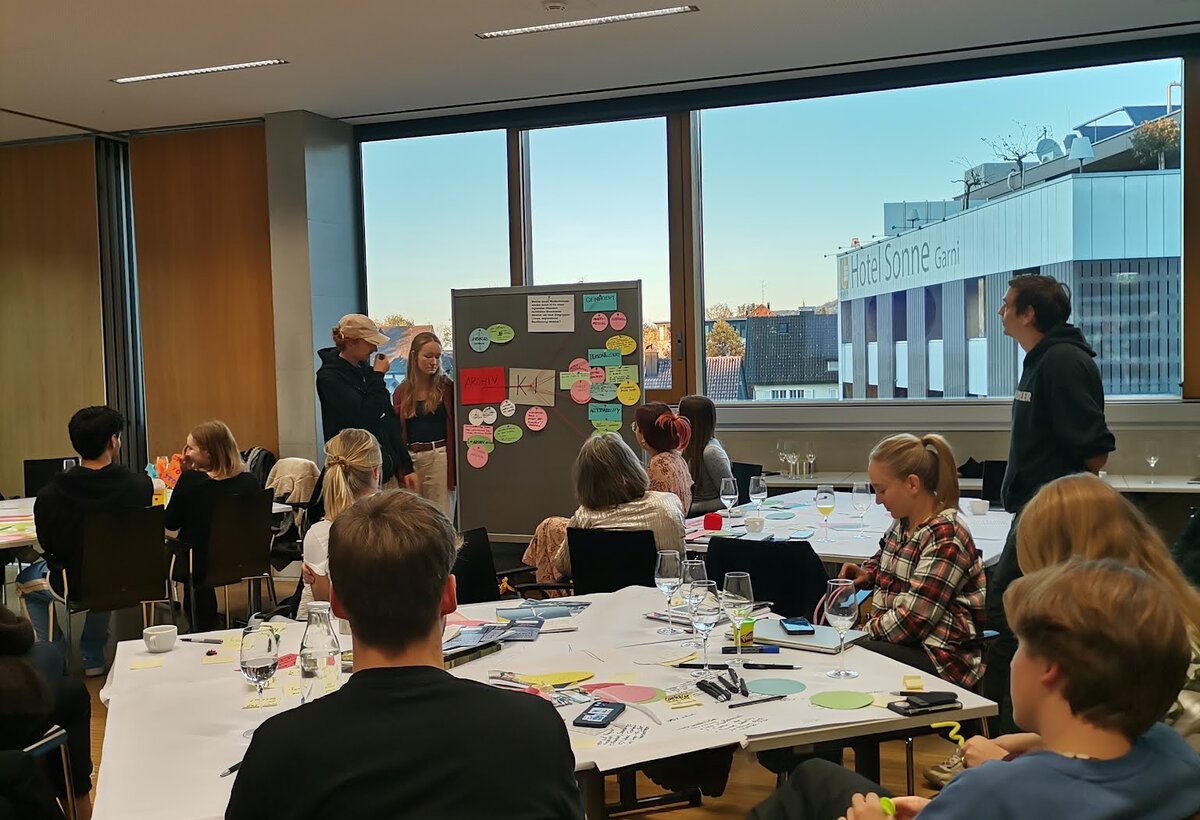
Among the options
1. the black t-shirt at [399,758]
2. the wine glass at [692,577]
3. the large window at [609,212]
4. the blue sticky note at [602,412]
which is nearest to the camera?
the black t-shirt at [399,758]

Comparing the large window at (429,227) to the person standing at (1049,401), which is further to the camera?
the large window at (429,227)

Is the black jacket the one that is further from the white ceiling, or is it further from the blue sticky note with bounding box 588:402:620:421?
the white ceiling

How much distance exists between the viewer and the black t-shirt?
147cm

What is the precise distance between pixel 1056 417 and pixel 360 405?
390 centimetres

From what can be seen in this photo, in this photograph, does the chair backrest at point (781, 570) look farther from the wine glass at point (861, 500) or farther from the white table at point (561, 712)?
the wine glass at point (861, 500)

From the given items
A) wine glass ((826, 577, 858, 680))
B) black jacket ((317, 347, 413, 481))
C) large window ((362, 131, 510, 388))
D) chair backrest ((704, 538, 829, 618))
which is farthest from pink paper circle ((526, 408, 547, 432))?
wine glass ((826, 577, 858, 680))

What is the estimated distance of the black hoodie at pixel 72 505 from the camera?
4996 mm

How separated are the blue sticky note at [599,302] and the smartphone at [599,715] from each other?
15.1ft

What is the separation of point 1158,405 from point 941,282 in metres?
1.58

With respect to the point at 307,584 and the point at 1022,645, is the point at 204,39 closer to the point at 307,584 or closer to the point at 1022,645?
the point at 307,584

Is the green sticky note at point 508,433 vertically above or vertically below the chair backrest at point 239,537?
above

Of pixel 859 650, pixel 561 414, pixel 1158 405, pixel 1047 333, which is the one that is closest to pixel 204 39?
pixel 561 414

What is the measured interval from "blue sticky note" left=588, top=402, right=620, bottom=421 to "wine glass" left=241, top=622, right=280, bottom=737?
14.5 feet

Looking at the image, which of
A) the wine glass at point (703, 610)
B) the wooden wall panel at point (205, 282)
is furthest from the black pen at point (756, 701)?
the wooden wall panel at point (205, 282)
